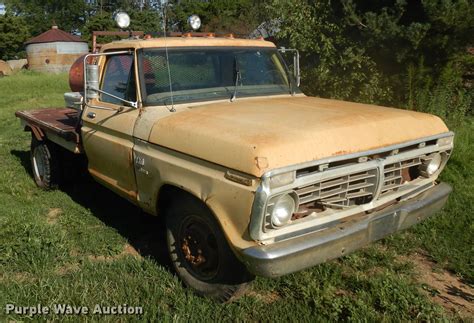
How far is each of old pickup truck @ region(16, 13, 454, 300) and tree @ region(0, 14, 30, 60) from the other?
1888 inches

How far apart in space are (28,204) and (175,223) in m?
2.89

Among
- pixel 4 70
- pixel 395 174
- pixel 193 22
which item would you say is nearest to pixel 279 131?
pixel 395 174

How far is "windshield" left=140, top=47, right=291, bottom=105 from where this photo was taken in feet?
13.4

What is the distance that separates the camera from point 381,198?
3334 millimetres

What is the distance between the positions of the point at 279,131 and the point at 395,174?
3.35 ft

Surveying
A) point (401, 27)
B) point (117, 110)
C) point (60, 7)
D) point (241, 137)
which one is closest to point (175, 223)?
point (241, 137)

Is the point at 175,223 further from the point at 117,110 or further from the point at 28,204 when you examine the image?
the point at 28,204

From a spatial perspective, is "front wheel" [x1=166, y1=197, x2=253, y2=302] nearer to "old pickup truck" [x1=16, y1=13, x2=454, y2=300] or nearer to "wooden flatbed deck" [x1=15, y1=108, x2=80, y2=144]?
"old pickup truck" [x1=16, y1=13, x2=454, y2=300]

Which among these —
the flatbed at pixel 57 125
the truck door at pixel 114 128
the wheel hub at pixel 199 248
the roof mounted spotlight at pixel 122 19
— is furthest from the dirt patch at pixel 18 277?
the roof mounted spotlight at pixel 122 19

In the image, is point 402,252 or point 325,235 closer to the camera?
point 325,235

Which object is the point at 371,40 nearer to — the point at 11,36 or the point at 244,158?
the point at 244,158

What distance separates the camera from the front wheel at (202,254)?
322 cm

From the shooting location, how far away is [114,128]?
414 cm

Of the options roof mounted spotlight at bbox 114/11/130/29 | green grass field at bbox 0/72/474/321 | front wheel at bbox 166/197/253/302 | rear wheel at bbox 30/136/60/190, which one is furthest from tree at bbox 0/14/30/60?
front wheel at bbox 166/197/253/302
